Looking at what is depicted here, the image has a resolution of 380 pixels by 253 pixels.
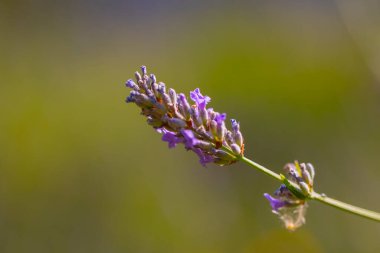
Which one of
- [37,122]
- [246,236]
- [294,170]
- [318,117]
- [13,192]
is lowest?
[294,170]

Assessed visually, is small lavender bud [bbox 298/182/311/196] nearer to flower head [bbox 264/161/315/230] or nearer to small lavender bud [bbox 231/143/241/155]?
flower head [bbox 264/161/315/230]

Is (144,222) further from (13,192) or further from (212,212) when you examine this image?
(13,192)

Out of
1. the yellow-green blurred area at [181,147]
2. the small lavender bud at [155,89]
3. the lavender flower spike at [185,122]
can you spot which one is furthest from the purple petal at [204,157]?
the yellow-green blurred area at [181,147]

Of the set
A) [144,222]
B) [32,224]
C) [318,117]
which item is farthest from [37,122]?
[318,117]

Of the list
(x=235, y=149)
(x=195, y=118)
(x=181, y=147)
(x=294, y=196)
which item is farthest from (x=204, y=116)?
(x=181, y=147)

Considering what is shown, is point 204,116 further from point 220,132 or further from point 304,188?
point 304,188
